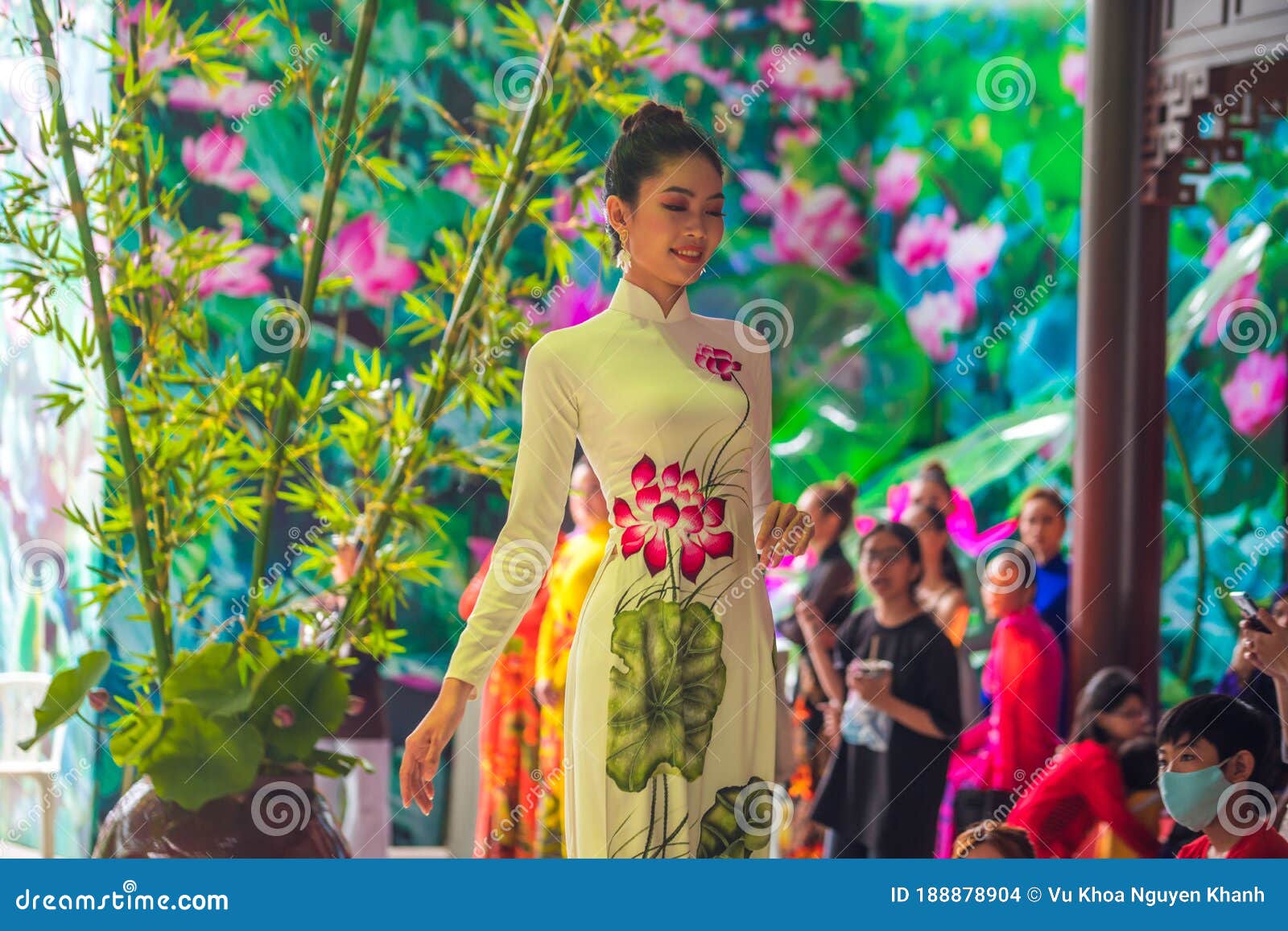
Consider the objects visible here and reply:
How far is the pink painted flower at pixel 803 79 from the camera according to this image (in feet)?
15.2

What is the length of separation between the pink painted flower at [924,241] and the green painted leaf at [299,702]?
3.30m

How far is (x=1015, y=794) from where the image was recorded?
297 centimetres

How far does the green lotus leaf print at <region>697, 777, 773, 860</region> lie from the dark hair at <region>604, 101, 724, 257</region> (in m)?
0.64

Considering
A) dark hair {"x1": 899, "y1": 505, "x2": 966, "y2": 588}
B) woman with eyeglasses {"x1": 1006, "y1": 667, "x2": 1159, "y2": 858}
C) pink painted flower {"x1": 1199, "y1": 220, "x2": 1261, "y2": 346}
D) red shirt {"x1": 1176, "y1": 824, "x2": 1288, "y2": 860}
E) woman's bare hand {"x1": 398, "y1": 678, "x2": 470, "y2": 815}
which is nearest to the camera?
woman's bare hand {"x1": 398, "y1": 678, "x2": 470, "y2": 815}

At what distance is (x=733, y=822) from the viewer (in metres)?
1.61

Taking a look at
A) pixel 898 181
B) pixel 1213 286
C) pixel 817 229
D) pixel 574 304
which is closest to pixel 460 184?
pixel 574 304

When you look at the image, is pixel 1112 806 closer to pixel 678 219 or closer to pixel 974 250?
pixel 678 219

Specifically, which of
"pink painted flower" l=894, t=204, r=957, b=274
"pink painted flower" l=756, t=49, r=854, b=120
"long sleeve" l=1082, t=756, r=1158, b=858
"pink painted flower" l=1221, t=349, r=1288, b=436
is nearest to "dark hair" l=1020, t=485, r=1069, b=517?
"long sleeve" l=1082, t=756, r=1158, b=858

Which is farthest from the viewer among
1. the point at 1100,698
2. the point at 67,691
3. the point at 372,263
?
the point at 372,263

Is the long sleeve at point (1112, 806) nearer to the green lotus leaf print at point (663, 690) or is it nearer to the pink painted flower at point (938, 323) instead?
the green lotus leaf print at point (663, 690)

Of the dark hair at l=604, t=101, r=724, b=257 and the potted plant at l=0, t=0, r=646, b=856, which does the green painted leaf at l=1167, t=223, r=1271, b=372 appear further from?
the dark hair at l=604, t=101, r=724, b=257

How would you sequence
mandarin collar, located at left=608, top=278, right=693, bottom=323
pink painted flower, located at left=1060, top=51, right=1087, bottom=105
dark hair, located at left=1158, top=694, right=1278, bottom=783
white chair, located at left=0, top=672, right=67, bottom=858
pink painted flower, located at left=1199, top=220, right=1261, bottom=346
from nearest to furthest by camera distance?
1. mandarin collar, located at left=608, top=278, right=693, bottom=323
2. dark hair, located at left=1158, top=694, right=1278, bottom=783
3. white chair, located at left=0, top=672, right=67, bottom=858
4. pink painted flower, located at left=1199, top=220, right=1261, bottom=346
5. pink painted flower, located at left=1060, top=51, right=1087, bottom=105

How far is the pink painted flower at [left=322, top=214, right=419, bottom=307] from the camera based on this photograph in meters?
4.32

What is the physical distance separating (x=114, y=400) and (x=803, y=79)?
3.31 metres
